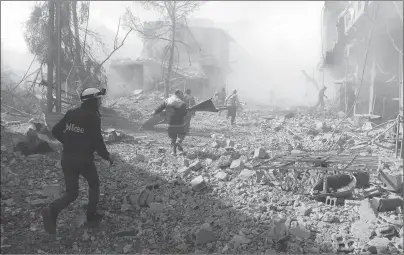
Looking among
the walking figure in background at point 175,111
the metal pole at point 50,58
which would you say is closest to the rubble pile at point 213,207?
the walking figure in background at point 175,111

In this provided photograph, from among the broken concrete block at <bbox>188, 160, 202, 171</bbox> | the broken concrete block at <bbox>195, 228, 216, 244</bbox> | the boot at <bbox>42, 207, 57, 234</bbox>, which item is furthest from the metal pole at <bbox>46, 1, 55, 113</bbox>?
the broken concrete block at <bbox>195, 228, 216, 244</bbox>

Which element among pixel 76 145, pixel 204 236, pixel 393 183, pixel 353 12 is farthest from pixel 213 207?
pixel 353 12

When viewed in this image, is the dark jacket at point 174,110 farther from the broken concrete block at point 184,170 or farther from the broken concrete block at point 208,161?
the broken concrete block at point 184,170

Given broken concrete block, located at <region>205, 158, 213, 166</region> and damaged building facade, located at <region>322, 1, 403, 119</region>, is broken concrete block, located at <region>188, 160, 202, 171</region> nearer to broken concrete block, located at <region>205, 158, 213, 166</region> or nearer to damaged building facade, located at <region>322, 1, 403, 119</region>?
broken concrete block, located at <region>205, 158, 213, 166</region>

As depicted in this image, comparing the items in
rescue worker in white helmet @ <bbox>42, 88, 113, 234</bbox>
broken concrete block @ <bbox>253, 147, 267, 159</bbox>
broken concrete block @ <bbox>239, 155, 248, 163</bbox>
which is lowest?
broken concrete block @ <bbox>239, 155, 248, 163</bbox>

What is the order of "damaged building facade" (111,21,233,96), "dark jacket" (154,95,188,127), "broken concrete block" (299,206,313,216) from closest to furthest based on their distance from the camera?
"broken concrete block" (299,206,313,216)
"dark jacket" (154,95,188,127)
"damaged building facade" (111,21,233,96)

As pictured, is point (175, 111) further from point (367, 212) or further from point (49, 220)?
point (367, 212)

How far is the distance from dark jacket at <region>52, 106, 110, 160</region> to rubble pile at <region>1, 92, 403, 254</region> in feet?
2.54

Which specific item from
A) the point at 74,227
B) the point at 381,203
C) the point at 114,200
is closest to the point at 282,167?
the point at 381,203

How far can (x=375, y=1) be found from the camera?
32.0 ft

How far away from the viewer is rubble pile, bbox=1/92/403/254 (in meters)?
3.37

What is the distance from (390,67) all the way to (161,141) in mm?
7689

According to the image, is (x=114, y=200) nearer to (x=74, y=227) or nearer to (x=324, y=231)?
(x=74, y=227)

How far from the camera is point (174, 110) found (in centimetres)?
688
